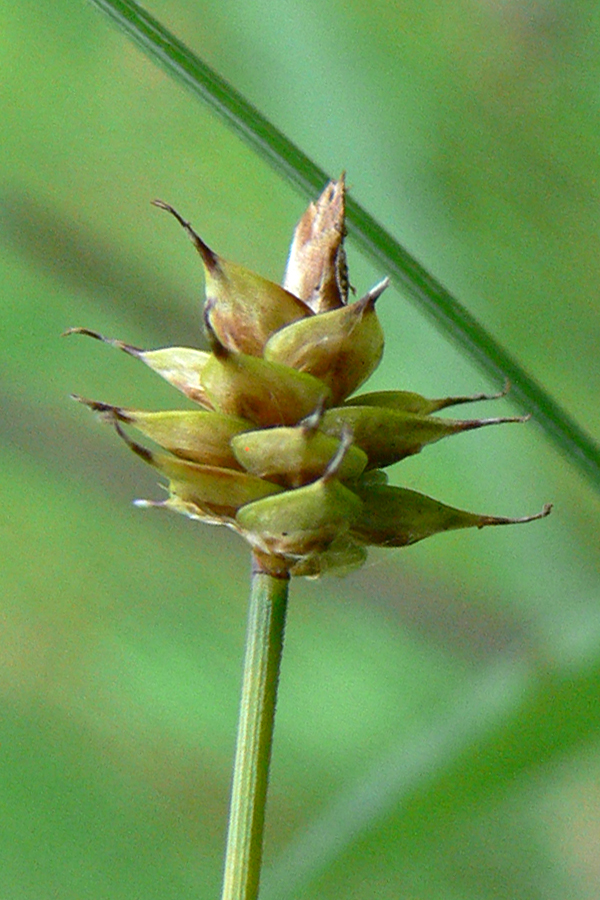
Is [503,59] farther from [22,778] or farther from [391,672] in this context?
[22,778]

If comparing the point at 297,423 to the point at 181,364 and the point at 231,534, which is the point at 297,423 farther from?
the point at 231,534

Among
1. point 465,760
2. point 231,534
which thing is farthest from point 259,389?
point 231,534

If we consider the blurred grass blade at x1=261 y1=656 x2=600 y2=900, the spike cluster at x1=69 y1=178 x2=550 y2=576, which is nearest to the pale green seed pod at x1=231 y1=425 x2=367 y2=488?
the spike cluster at x1=69 y1=178 x2=550 y2=576

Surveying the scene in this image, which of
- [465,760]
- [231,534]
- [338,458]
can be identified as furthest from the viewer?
[231,534]

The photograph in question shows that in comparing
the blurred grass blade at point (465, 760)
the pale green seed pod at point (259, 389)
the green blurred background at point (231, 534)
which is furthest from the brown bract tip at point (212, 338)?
the green blurred background at point (231, 534)

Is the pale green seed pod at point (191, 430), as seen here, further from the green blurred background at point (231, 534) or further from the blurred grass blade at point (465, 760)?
the green blurred background at point (231, 534)

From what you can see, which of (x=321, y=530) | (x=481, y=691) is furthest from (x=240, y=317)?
(x=481, y=691)

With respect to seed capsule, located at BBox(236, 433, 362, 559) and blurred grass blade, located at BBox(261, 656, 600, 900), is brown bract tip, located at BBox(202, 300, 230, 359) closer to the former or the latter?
seed capsule, located at BBox(236, 433, 362, 559)
